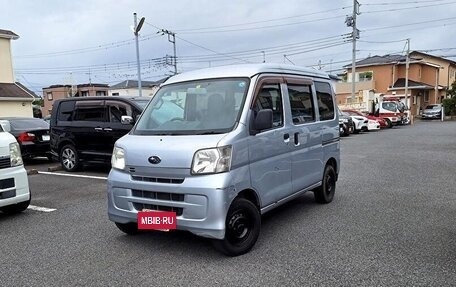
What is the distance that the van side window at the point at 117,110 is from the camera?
867 centimetres

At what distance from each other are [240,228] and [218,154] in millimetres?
891

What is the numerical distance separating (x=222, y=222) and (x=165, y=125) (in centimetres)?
133

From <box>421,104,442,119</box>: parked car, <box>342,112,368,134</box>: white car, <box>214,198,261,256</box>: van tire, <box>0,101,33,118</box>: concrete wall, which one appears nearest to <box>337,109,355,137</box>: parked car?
<box>342,112,368,134</box>: white car

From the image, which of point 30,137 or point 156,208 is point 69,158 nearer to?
point 30,137

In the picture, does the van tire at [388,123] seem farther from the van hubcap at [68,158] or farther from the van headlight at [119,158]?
the van headlight at [119,158]

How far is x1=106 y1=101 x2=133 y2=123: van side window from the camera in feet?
28.4

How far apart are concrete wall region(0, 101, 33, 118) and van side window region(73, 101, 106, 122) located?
13.9 metres

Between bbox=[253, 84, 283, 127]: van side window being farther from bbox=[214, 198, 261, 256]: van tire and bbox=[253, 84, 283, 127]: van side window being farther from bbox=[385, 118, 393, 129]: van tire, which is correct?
bbox=[385, 118, 393, 129]: van tire

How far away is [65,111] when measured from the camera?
9695mm

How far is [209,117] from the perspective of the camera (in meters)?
4.16

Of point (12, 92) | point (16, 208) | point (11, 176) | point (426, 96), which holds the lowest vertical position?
point (16, 208)

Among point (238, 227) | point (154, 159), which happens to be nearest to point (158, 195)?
point (154, 159)

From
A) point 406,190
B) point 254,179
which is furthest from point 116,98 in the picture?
point 406,190

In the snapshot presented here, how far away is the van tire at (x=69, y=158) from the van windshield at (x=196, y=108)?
18.0ft
